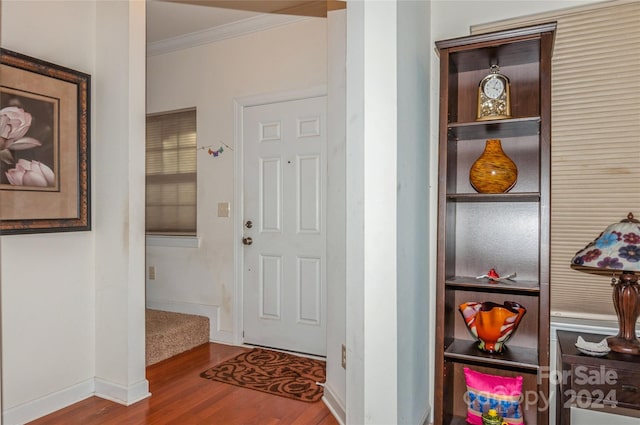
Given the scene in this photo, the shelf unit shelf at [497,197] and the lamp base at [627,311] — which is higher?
the shelf unit shelf at [497,197]

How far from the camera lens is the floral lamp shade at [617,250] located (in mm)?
1598

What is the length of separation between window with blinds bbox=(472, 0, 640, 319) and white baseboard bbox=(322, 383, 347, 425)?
1.19 meters

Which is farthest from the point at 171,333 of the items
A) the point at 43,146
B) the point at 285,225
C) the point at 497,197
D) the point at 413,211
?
the point at 497,197

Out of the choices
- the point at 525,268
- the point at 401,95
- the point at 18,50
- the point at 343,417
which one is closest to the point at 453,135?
the point at 401,95

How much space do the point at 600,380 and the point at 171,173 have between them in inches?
138

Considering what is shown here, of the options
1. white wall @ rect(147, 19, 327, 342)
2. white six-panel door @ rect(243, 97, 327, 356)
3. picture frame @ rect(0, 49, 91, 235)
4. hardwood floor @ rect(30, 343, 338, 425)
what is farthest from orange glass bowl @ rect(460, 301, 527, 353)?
picture frame @ rect(0, 49, 91, 235)

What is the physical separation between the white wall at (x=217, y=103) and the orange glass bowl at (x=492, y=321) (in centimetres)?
204

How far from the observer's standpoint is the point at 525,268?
206 cm

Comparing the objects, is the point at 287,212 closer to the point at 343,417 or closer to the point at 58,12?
the point at 343,417

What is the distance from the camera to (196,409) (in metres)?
2.42

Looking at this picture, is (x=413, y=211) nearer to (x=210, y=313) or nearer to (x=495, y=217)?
(x=495, y=217)

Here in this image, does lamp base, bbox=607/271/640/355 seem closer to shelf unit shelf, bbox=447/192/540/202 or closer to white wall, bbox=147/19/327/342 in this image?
shelf unit shelf, bbox=447/192/540/202

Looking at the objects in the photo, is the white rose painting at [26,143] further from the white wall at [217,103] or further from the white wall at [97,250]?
the white wall at [217,103]

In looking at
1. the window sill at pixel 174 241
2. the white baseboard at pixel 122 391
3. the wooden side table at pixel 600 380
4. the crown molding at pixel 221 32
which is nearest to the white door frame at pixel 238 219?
the window sill at pixel 174 241
